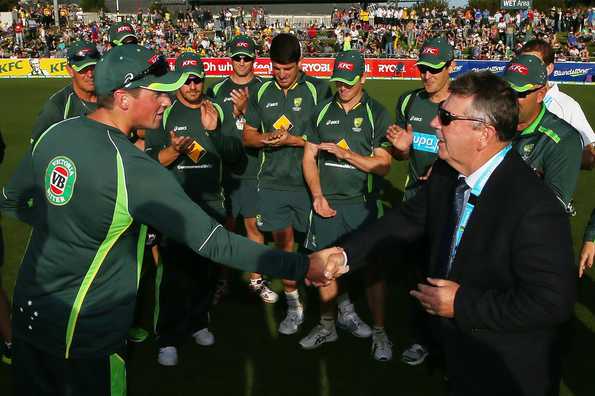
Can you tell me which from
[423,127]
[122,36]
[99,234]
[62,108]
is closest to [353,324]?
[423,127]

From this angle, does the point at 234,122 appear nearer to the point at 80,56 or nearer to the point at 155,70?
the point at 80,56

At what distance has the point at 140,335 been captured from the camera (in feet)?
19.9

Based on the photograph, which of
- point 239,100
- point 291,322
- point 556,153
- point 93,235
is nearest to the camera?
point 93,235

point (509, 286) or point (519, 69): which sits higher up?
point (519, 69)

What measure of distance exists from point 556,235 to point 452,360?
904 millimetres

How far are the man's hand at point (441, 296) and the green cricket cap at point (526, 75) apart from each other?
2.52 m

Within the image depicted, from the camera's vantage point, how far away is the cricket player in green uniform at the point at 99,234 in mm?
3076

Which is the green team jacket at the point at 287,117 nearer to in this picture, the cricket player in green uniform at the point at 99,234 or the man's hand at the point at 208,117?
the man's hand at the point at 208,117

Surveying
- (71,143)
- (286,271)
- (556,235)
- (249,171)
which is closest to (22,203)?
(71,143)

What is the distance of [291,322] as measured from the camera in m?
6.26

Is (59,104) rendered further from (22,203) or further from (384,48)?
(384,48)

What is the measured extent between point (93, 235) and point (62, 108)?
4.03 metres

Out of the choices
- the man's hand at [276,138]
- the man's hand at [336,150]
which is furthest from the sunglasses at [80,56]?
the man's hand at [336,150]

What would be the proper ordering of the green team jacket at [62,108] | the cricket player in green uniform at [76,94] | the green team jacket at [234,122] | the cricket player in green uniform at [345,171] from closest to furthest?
1. the cricket player in green uniform at [345,171]
2. the green team jacket at [62,108]
3. the cricket player in green uniform at [76,94]
4. the green team jacket at [234,122]
